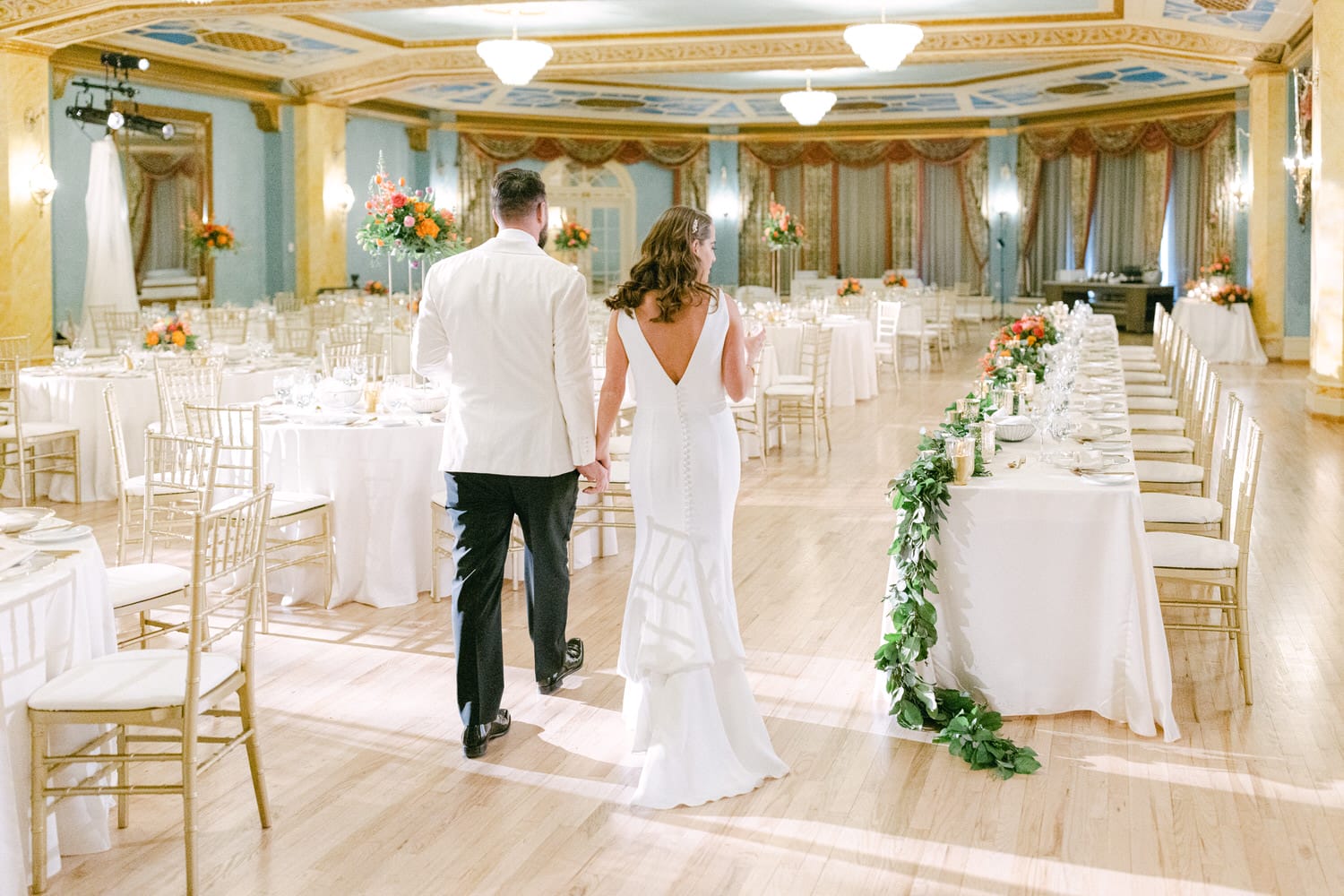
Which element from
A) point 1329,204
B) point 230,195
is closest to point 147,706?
point 1329,204

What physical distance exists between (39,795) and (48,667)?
1.06ft

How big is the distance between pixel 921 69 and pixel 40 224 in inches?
448

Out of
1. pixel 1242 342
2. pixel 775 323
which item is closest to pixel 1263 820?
pixel 775 323

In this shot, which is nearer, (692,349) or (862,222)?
(692,349)

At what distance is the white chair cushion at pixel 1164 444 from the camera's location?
670cm

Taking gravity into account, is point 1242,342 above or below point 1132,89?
below

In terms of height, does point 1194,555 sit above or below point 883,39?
below

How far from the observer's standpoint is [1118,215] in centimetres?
2084

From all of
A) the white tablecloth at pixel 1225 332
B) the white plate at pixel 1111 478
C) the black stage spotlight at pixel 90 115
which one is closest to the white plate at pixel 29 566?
the white plate at pixel 1111 478

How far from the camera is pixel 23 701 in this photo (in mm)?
3090

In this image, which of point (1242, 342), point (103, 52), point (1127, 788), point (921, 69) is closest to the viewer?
point (1127, 788)

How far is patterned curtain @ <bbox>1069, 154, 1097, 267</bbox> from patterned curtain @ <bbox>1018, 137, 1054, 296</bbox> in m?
0.56

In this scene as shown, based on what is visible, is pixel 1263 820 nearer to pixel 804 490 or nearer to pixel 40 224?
pixel 804 490

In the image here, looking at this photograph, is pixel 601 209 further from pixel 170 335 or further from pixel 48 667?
pixel 48 667
